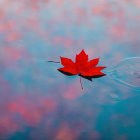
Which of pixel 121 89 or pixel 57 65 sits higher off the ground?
pixel 57 65

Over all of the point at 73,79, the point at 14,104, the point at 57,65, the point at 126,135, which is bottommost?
the point at 126,135

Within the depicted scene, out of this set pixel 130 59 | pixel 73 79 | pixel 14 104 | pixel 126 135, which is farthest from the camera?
pixel 130 59

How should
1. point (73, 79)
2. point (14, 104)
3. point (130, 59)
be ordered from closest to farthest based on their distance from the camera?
point (14, 104)
point (73, 79)
point (130, 59)

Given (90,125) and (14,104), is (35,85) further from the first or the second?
(90,125)

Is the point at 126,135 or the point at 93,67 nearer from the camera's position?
the point at 126,135

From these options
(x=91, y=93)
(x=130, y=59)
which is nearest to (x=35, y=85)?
(x=91, y=93)

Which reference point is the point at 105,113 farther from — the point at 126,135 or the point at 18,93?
the point at 18,93

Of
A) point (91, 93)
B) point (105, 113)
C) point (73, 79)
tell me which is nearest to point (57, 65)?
point (73, 79)
